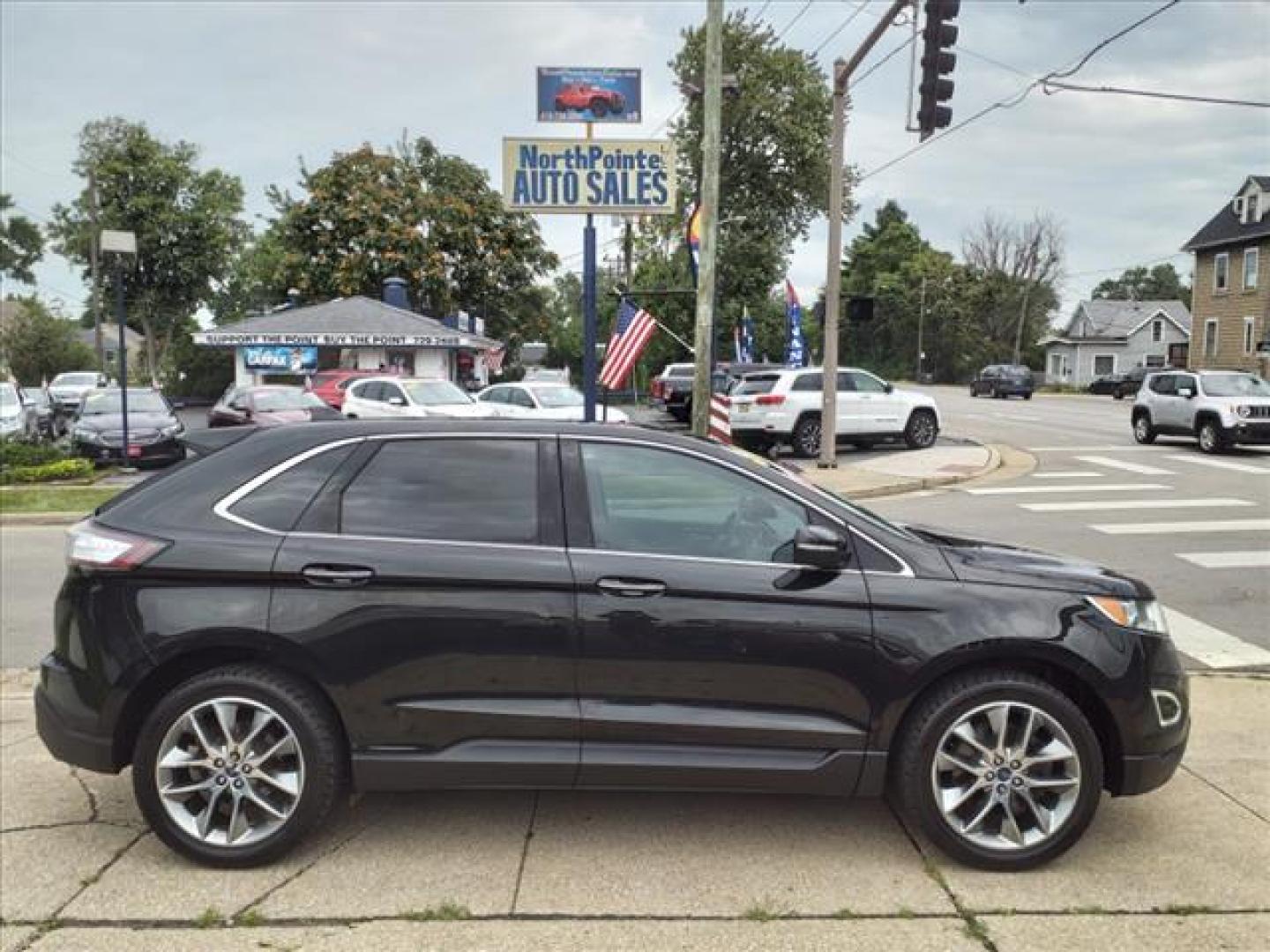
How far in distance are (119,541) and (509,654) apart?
1.46 meters

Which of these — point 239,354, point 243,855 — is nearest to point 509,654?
point 243,855

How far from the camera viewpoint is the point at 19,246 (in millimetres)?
74188

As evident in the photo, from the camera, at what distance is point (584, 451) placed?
12.3 ft

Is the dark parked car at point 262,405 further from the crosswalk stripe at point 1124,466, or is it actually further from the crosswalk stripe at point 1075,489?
the crosswalk stripe at point 1124,466

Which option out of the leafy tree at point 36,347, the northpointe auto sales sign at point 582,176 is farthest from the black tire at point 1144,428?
the leafy tree at point 36,347

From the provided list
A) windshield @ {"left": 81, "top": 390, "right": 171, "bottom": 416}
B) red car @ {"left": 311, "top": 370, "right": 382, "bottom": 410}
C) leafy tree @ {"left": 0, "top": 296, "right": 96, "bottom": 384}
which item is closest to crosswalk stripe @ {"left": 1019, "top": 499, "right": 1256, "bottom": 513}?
windshield @ {"left": 81, "top": 390, "right": 171, "bottom": 416}

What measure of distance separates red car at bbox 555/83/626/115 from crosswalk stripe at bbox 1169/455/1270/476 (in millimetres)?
11310

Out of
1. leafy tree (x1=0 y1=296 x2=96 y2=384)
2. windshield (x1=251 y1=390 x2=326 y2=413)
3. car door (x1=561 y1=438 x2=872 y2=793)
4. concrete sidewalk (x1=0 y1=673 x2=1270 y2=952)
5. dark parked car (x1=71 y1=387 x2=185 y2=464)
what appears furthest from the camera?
leafy tree (x1=0 y1=296 x2=96 y2=384)

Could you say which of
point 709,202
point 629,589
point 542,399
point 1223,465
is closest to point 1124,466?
point 1223,465

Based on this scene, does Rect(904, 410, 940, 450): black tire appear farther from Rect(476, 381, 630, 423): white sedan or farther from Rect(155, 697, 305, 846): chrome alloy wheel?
Rect(155, 697, 305, 846): chrome alloy wheel

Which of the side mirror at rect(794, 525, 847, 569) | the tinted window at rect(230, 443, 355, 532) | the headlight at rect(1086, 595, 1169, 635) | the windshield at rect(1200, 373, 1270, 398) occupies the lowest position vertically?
the headlight at rect(1086, 595, 1169, 635)

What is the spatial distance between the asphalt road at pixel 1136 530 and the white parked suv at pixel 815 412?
665 mm

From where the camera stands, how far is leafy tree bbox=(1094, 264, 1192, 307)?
107m

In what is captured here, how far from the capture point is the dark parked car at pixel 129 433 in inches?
716
